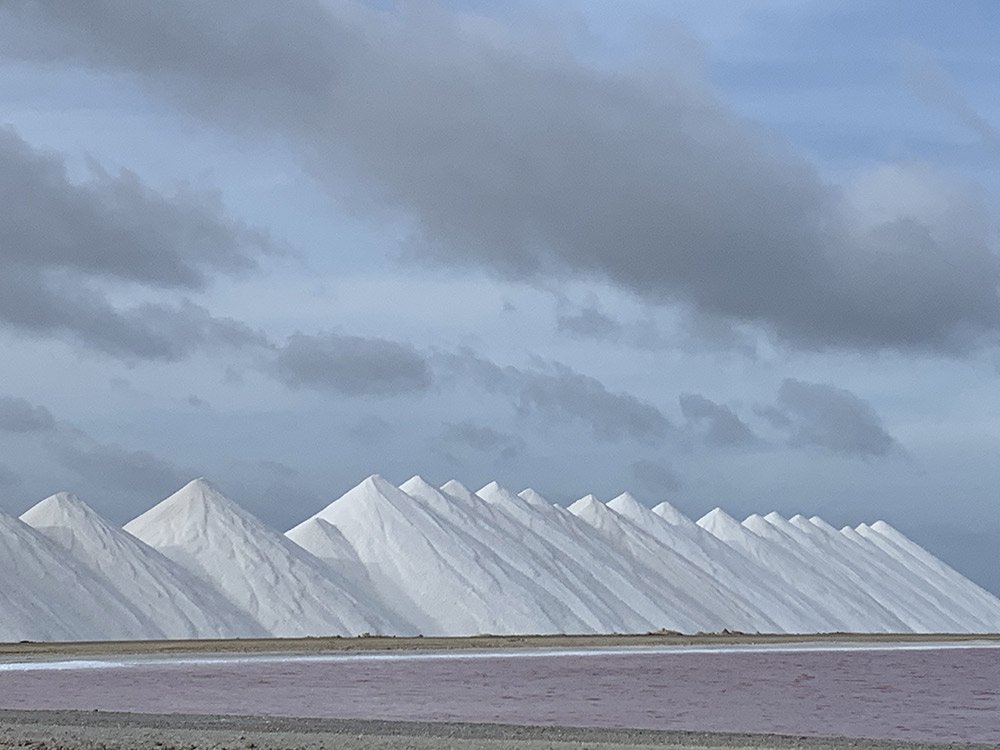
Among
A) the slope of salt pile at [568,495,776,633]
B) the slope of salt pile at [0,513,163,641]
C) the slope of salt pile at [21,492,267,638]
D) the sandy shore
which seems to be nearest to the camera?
the sandy shore

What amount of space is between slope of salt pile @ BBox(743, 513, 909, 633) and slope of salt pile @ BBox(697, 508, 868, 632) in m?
0.15

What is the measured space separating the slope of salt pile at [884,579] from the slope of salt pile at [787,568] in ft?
11.8

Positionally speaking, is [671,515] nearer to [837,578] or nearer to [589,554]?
[837,578]

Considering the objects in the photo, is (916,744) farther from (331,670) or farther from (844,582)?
(844,582)

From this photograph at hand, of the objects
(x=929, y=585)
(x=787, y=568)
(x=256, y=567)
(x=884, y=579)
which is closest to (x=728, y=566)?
(x=787, y=568)

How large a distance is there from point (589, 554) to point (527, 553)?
4885 mm

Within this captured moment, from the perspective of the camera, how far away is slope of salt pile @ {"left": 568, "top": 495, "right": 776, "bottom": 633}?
7238 cm

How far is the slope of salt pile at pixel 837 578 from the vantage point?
83.8m

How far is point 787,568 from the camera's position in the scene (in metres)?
88.9

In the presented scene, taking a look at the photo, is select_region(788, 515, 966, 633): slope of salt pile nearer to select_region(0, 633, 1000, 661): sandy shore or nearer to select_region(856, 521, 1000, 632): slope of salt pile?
select_region(856, 521, 1000, 632): slope of salt pile

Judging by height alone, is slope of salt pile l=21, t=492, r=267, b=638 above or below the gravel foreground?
above

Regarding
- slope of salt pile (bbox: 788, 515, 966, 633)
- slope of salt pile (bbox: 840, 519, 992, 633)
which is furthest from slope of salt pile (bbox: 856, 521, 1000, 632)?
slope of salt pile (bbox: 788, 515, 966, 633)

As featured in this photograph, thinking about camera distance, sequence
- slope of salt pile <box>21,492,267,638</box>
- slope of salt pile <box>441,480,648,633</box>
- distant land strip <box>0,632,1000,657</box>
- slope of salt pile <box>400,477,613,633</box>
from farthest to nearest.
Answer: slope of salt pile <box>441,480,648,633</box> → slope of salt pile <box>400,477,613,633</box> → slope of salt pile <box>21,492,267,638</box> → distant land strip <box>0,632,1000,657</box>

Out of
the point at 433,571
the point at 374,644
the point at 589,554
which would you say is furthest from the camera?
the point at 589,554
